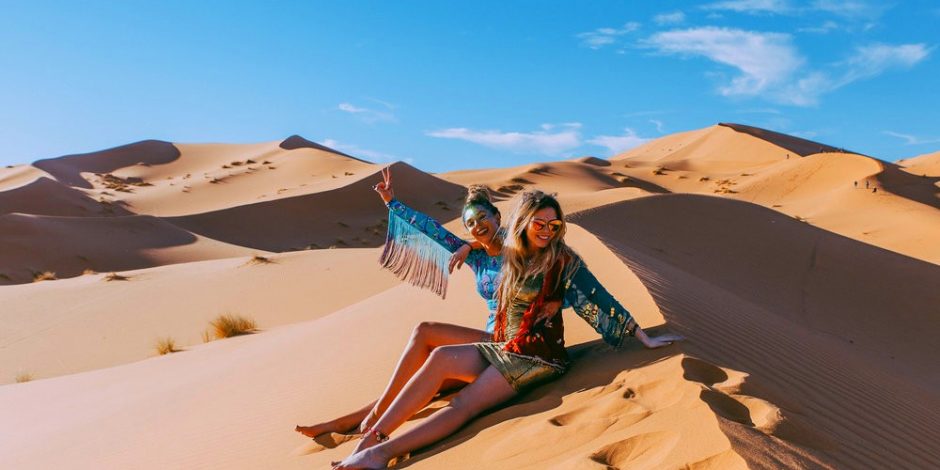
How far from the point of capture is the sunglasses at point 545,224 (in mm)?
4176

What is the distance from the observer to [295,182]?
40.1 metres

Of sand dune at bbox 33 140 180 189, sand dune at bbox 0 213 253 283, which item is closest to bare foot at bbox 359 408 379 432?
sand dune at bbox 0 213 253 283

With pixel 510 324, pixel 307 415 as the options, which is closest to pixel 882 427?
pixel 510 324

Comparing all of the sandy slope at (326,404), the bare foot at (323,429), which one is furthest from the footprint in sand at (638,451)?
the bare foot at (323,429)

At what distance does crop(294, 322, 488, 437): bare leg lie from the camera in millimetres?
4336

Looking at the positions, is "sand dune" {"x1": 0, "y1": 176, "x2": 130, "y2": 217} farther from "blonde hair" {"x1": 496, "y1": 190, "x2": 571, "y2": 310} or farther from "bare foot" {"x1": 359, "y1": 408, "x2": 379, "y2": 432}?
"blonde hair" {"x1": 496, "y1": 190, "x2": 571, "y2": 310}

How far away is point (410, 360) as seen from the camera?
442cm

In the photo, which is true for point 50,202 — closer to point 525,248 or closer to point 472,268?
point 472,268

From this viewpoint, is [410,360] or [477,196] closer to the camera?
[410,360]

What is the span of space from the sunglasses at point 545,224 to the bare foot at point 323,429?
1.57m

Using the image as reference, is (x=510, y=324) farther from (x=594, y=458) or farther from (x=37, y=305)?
(x=37, y=305)

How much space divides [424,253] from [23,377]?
7939 millimetres

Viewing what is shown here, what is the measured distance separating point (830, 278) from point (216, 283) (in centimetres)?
1108

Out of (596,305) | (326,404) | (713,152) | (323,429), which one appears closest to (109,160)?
(713,152)
